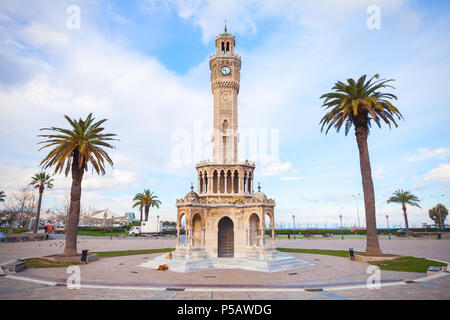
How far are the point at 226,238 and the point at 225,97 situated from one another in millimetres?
16072

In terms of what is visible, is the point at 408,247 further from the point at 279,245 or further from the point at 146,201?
the point at 146,201

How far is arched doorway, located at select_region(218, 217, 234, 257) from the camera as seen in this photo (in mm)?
27750

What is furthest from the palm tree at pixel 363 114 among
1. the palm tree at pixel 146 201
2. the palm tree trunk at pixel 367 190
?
the palm tree at pixel 146 201

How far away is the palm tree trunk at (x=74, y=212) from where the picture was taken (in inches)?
1024

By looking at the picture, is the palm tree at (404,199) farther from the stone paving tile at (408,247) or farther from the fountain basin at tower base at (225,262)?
the fountain basin at tower base at (225,262)

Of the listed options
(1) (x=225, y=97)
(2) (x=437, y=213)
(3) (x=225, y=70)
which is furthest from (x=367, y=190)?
(2) (x=437, y=213)

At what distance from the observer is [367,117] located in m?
28.5

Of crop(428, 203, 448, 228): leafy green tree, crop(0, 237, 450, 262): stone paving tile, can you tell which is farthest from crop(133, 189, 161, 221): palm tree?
crop(428, 203, 448, 228): leafy green tree

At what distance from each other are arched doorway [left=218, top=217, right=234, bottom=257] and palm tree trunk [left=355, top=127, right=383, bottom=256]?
13505 millimetres

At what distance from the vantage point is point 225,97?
3192 centimetres

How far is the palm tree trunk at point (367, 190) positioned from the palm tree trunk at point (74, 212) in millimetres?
28837
